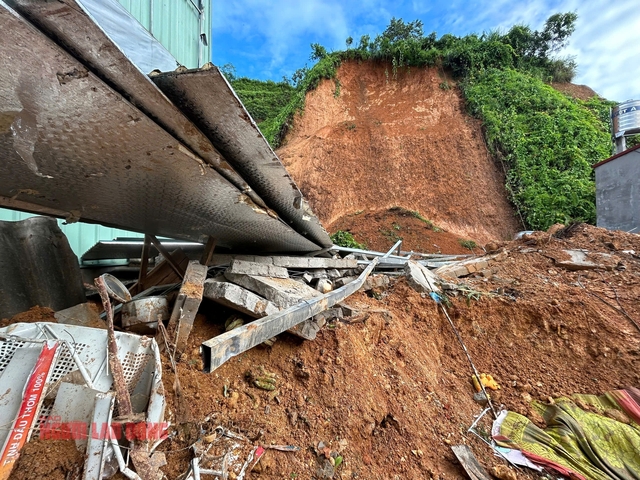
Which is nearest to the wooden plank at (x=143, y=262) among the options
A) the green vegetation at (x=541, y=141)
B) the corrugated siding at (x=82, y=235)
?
the corrugated siding at (x=82, y=235)

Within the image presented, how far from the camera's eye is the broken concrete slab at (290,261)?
3238mm

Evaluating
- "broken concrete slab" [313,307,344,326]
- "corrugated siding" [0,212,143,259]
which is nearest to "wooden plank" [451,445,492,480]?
"broken concrete slab" [313,307,344,326]

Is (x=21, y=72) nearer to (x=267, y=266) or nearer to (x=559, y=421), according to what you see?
(x=267, y=266)

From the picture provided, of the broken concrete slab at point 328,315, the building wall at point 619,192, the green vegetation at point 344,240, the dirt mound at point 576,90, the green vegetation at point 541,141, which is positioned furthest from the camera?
the dirt mound at point 576,90

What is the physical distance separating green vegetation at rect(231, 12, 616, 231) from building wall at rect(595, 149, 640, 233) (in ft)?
2.65

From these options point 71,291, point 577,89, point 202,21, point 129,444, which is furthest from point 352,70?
point 129,444

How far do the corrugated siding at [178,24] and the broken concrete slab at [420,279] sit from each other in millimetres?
6094

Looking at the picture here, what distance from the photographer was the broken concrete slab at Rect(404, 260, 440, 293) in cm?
444

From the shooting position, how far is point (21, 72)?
2.99 feet

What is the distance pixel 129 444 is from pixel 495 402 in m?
3.49

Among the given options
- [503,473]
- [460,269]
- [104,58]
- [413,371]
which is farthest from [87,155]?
[460,269]

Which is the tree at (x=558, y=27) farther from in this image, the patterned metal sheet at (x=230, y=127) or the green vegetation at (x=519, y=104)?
the patterned metal sheet at (x=230, y=127)

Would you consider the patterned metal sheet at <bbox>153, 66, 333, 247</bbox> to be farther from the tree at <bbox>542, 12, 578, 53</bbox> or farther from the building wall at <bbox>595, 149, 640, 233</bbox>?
the tree at <bbox>542, 12, 578, 53</bbox>

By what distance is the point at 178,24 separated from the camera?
6.41 m
